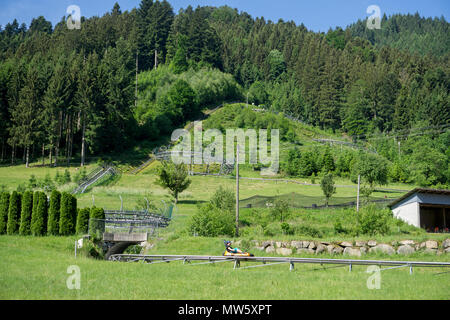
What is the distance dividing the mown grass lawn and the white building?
1630cm

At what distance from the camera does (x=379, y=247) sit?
2341cm

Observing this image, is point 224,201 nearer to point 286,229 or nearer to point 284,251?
point 286,229

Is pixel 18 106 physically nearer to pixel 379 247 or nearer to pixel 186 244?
pixel 186 244

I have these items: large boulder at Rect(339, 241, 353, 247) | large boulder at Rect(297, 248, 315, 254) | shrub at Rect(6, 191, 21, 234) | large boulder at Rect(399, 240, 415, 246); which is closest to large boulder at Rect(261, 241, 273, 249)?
large boulder at Rect(297, 248, 315, 254)

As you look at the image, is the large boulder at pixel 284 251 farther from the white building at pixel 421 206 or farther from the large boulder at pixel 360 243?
the white building at pixel 421 206

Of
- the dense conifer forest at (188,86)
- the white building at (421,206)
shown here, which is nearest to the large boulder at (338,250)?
the white building at (421,206)

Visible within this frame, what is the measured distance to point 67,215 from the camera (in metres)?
23.9

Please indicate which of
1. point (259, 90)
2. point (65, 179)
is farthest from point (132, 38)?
point (65, 179)

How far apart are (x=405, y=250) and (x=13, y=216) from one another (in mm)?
20486

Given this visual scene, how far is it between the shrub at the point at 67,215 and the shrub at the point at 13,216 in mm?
2263

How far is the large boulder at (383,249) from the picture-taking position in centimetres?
2316

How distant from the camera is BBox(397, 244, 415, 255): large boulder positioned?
896 inches

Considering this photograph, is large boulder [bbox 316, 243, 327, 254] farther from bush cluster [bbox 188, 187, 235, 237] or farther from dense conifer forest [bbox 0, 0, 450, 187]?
dense conifer forest [bbox 0, 0, 450, 187]

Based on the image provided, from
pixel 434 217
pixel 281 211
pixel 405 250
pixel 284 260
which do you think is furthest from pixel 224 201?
pixel 284 260
